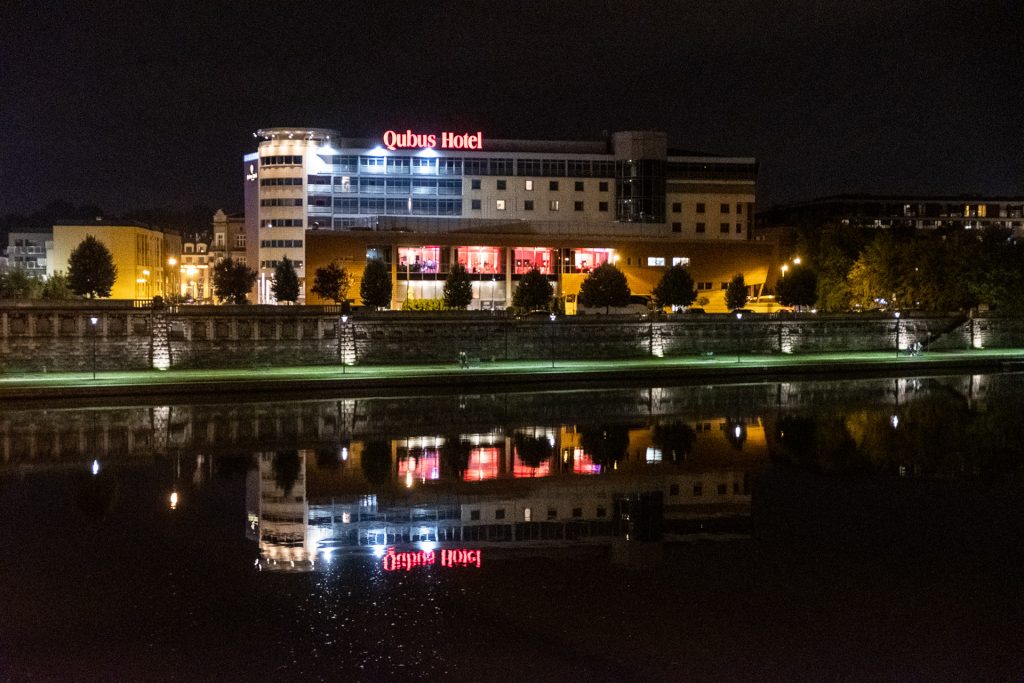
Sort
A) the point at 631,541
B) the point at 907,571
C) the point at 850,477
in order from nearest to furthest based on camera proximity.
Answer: the point at 907,571, the point at 631,541, the point at 850,477

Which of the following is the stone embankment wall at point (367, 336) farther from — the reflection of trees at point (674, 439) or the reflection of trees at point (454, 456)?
the reflection of trees at point (454, 456)

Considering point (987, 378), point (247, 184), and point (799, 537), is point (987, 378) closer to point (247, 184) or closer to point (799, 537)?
point (799, 537)

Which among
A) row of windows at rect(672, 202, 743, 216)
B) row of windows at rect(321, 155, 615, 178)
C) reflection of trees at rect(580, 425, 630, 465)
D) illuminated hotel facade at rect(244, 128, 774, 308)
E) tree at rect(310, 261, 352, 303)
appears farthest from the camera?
row of windows at rect(672, 202, 743, 216)

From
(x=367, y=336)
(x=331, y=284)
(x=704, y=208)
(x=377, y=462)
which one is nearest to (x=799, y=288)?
(x=704, y=208)

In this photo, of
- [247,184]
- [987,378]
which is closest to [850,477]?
[987,378]

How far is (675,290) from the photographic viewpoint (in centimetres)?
9550

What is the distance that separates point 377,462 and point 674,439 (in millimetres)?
9847

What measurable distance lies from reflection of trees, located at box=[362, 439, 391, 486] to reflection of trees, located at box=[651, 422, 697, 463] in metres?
7.73

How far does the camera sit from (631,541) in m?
18.4

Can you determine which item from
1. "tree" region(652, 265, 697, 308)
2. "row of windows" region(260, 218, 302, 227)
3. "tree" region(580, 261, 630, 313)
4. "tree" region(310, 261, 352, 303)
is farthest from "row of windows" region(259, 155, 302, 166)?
"tree" region(652, 265, 697, 308)

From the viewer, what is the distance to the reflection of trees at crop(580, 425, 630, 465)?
93.7 feet

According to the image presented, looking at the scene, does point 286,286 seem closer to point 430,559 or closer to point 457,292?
point 457,292

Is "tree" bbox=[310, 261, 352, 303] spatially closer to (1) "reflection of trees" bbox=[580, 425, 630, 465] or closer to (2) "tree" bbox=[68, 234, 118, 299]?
(2) "tree" bbox=[68, 234, 118, 299]

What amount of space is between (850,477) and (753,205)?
101 meters
